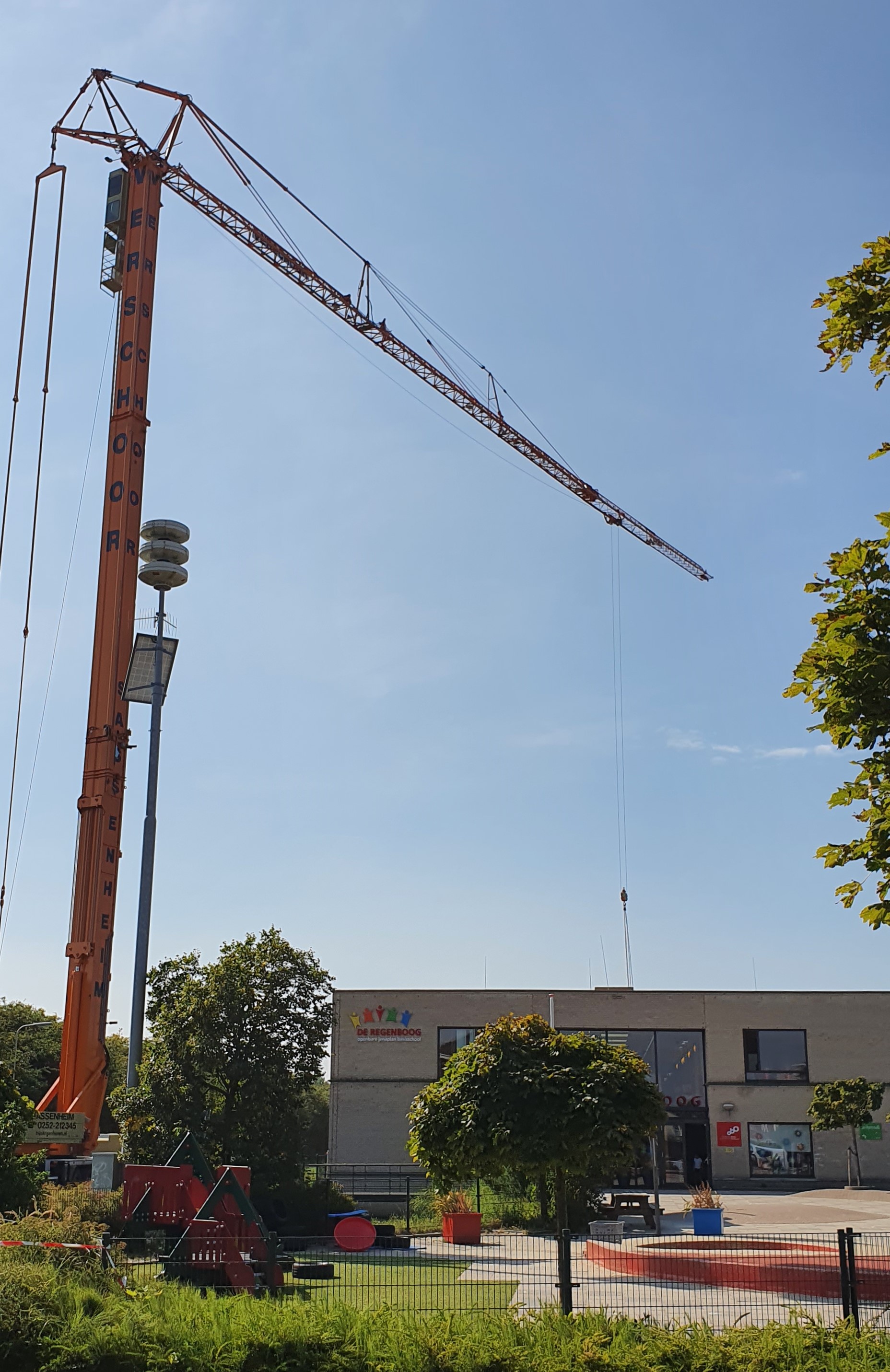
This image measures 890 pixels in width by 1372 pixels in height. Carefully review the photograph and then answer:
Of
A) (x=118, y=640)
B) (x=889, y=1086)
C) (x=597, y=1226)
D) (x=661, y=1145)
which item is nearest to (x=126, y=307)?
(x=118, y=640)

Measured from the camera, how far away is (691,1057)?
1791 inches

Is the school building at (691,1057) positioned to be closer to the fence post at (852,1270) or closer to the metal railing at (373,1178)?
the metal railing at (373,1178)

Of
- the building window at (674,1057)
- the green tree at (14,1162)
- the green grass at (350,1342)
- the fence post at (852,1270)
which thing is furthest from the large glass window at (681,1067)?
the green grass at (350,1342)

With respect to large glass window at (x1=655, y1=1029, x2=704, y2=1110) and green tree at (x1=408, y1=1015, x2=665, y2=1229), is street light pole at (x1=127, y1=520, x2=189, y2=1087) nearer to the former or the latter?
green tree at (x1=408, y1=1015, x2=665, y2=1229)

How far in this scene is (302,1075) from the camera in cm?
3275

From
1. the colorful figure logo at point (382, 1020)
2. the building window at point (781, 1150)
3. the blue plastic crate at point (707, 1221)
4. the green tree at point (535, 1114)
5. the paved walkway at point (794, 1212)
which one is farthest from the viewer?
Answer: the colorful figure logo at point (382, 1020)

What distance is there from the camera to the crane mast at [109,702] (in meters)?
28.8

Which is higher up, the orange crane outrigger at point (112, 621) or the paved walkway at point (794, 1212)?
the orange crane outrigger at point (112, 621)

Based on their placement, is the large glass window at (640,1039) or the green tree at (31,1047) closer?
the large glass window at (640,1039)

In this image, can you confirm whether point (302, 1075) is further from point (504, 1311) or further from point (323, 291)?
point (323, 291)

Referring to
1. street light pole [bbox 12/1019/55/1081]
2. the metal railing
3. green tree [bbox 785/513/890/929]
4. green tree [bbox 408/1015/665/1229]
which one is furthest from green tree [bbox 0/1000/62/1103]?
green tree [bbox 785/513/890/929]

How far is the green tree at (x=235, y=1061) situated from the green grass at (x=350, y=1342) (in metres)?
20.3

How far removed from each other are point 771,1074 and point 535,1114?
31.9 metres

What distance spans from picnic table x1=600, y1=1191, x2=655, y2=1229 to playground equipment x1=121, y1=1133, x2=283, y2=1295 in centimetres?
1118
